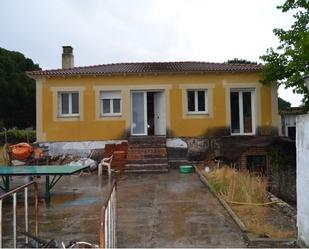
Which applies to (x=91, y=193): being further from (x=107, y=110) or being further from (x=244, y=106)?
(x=244, y=106)

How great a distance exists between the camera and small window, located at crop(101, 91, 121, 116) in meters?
22.0

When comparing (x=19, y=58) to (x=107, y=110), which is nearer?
(x=107, y=110)

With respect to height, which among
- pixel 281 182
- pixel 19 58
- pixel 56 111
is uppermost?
pixel 19 58

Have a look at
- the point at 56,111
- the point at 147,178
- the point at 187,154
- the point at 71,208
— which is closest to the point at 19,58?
the point at 56,111

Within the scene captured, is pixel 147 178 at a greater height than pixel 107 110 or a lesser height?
lesser

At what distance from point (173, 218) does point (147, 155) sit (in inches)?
409

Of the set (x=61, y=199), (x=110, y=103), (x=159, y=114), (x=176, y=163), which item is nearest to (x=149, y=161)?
(x=176, y=163)

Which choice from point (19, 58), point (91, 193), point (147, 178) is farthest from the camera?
point (19, 58)

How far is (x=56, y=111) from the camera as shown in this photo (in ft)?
71.4

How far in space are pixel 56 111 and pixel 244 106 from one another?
9601 millimetres

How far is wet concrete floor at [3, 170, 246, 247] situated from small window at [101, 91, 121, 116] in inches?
289

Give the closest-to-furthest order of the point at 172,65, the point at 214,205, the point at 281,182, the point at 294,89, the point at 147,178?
the point at 214,205, the point at 147,178, the point at 294,89, the point at 281,182, the point at 172,65

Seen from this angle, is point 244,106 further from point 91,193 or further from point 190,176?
point 91,193

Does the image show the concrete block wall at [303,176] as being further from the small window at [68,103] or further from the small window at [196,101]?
the small window at [68,103]
